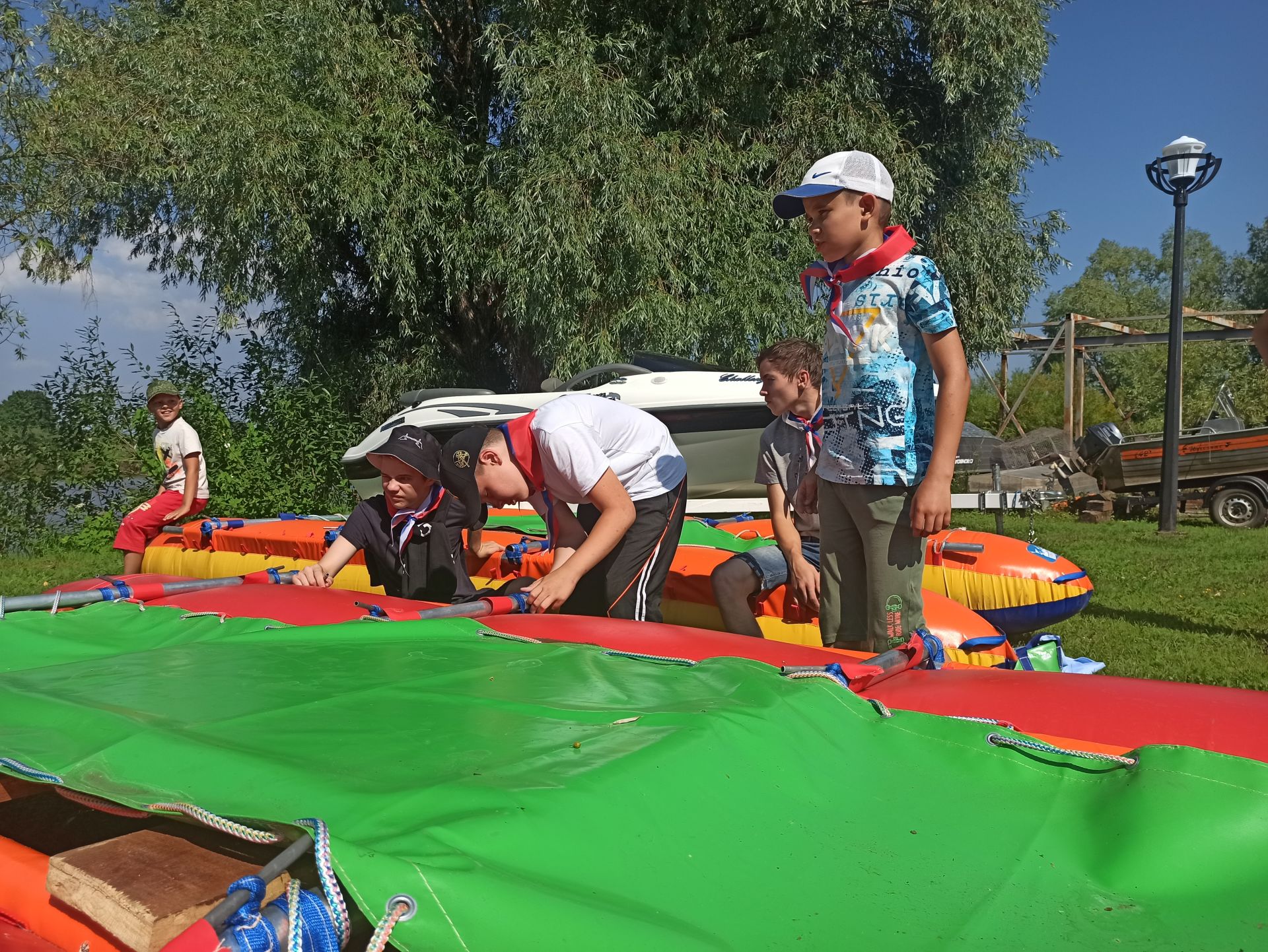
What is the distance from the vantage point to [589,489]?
3.23 meters

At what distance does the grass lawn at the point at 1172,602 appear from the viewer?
213 inches

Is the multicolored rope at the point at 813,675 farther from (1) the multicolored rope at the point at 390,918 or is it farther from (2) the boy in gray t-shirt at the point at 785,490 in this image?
(2) the boy in gray t-shirt at the point at 785,490

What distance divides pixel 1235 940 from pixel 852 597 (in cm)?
192

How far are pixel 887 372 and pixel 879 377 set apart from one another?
27mm

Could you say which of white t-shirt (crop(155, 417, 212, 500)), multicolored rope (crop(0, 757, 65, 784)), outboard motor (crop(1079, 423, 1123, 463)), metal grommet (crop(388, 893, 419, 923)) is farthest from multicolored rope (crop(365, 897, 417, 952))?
outboard motor (crop(1079, 423, 1123, 463))

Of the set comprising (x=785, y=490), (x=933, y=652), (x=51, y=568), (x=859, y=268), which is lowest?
(x=51, y=568)

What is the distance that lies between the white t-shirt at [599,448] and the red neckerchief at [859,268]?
822mm

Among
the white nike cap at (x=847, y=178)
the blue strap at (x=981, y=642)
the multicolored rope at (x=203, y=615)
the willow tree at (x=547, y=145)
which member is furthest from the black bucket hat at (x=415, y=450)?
the willow tree at (x=547, y=145)

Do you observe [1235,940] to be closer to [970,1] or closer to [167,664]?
[167,664]

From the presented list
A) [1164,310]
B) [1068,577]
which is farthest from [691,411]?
[1164,310]

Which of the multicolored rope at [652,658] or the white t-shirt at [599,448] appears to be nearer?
the multicolored rope at [652,658]

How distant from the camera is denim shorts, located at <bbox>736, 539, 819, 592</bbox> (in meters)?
4.36

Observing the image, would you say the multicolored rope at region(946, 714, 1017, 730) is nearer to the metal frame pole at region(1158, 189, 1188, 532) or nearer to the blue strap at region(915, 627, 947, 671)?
the blue strap at region(915, 627, 947, 671)

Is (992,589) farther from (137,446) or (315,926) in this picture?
(137,446)
